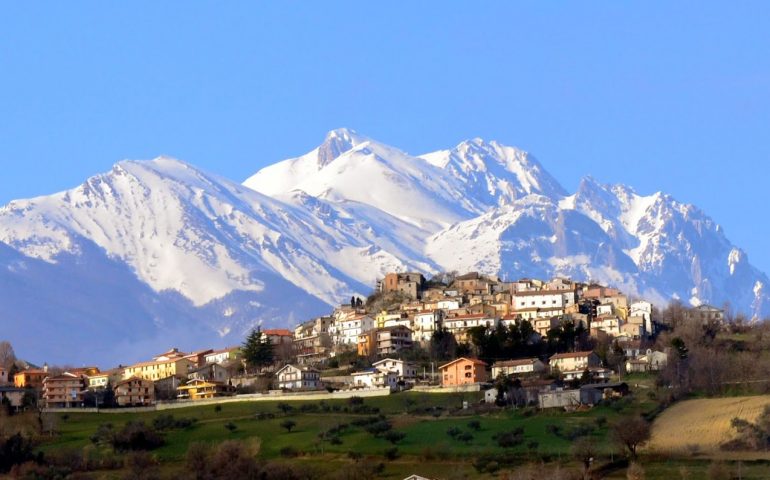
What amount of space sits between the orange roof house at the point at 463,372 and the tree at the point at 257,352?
18.4 meters

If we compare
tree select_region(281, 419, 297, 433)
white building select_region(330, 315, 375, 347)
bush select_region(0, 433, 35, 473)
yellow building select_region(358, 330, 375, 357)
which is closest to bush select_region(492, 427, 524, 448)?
tree select_region(281, 419, 297, 433)

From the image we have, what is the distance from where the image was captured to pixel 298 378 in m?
110

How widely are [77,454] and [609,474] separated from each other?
24.3 metres

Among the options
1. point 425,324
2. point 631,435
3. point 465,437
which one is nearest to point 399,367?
point 425,324

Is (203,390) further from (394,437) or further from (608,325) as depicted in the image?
(394,437)

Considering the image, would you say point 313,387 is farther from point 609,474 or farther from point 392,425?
point 609,474

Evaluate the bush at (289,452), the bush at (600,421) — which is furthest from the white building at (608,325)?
the bush at (289,452)

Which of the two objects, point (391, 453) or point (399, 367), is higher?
point (399, 367)

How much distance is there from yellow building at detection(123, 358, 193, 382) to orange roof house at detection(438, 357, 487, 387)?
26.6 m

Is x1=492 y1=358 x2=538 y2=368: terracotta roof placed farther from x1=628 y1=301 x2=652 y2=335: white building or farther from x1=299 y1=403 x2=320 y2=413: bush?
x1=628 y1=301 x2=652 y2=335: white building

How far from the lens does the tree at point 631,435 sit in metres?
81.9

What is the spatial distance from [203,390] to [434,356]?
1336cm

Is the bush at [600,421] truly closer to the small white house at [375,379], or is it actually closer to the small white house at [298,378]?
the small white house at [375,379]

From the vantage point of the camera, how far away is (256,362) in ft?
401
